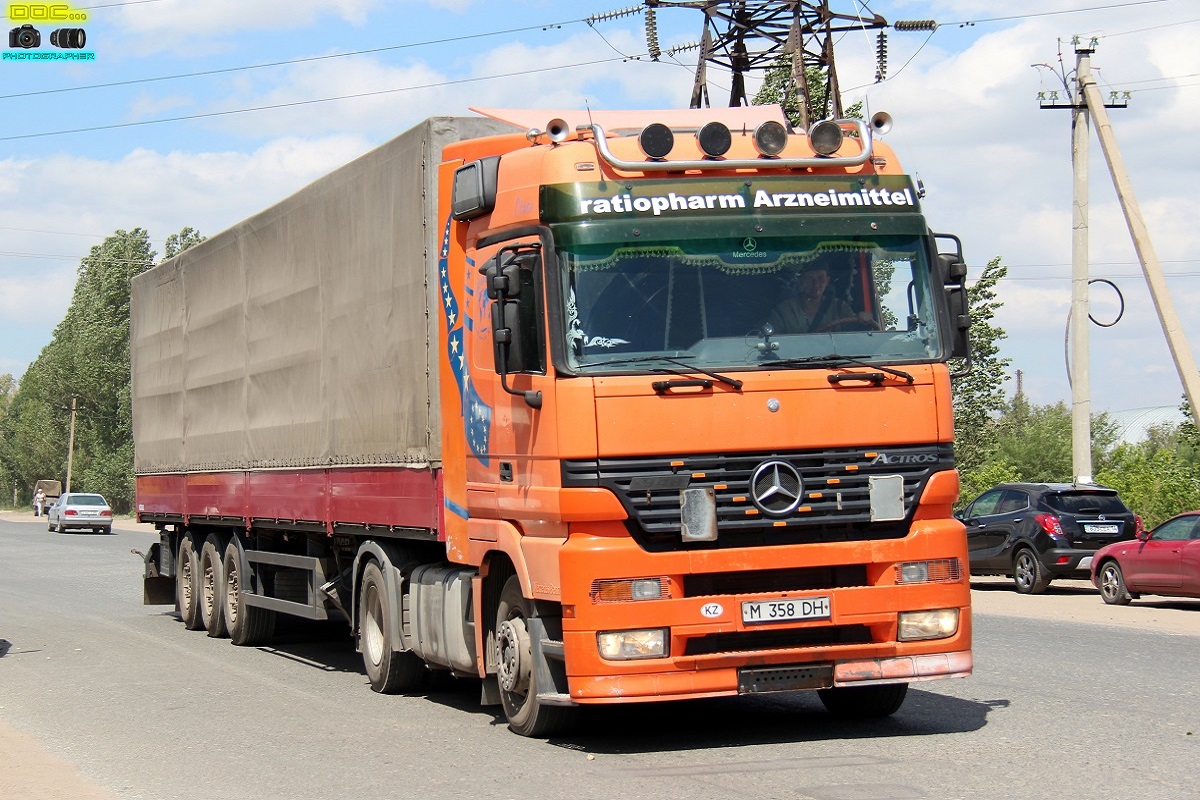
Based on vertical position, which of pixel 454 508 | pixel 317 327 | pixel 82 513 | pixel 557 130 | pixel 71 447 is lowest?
pixel 454 508

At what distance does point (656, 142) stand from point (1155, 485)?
75.4ft

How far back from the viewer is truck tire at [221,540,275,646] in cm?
1592

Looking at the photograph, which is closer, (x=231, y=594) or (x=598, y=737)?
(x=598, y=737)

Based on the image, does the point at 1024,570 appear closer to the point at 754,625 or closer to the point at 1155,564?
the point at 1155,564

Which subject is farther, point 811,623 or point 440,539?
point 440,539

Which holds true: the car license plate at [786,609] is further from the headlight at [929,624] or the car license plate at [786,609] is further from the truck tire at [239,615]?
the truck tire at [239,615]

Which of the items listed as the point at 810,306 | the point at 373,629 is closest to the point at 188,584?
the point at 373,629

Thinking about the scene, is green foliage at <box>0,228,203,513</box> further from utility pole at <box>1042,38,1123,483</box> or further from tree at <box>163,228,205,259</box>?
utility pole at <box>1042,38,1123,483</box>

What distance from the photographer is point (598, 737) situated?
9.34 m

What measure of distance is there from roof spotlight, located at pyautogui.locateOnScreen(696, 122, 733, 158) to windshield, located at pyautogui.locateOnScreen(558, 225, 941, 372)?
55 centimetres

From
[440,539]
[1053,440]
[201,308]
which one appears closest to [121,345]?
[1053,440]

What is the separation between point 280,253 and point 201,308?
3.24 meters

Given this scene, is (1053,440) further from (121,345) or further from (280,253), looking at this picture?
(121,345)

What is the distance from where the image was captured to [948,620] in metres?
8.80
